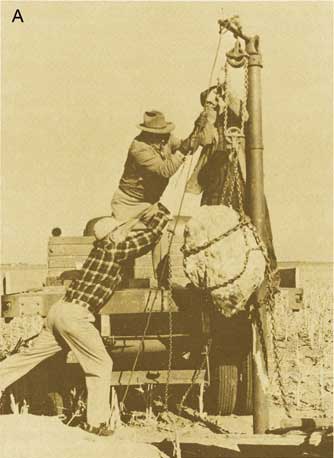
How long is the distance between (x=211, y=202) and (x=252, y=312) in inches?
50.8

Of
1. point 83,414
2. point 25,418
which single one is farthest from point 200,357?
point 25,418

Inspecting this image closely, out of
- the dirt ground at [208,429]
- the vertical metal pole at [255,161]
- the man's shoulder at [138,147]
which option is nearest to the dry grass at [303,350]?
the dirt ground at [208,429]

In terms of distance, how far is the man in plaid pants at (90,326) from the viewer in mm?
6102

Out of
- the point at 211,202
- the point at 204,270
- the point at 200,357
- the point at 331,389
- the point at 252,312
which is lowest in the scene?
the point at 331,389

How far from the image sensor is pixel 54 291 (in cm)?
704

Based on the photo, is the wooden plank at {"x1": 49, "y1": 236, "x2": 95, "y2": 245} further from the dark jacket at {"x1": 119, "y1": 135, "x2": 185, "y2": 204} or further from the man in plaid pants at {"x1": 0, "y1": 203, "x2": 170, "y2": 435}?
the man in plaid pants at {"x1": 0, "y1": 203, "x2": 170, "y2": 435}

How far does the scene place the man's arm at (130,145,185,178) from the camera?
708 centimetres

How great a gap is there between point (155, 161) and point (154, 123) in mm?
482

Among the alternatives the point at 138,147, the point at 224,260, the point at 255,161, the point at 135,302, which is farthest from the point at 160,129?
the point at 224,260

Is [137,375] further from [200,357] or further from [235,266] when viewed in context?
[235,266]

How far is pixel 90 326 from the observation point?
6199 millimetres

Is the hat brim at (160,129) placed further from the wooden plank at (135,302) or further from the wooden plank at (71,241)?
the wooden plank at (135,302)

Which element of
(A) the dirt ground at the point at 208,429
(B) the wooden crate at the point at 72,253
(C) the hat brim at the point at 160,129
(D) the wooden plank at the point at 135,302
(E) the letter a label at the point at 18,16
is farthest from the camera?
(B) the wooden crate at the point at 72,253

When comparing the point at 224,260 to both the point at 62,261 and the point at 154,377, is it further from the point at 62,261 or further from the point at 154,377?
the point at 62,261
